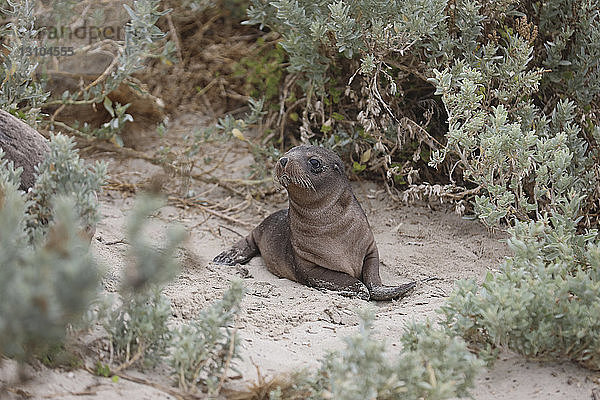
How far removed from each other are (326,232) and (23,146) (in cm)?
167

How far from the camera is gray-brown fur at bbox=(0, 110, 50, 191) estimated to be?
3.16m

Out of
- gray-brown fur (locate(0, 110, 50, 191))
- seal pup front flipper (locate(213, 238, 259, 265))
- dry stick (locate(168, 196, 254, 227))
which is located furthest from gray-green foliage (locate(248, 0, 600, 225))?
gray-brown fur (locate(0, 110, 50, 191))

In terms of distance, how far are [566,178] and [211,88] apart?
420 cm

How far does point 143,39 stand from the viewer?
470cm

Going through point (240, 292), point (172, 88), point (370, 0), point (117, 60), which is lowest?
point (172, 88)

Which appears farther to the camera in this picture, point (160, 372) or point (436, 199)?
point (436, 199)

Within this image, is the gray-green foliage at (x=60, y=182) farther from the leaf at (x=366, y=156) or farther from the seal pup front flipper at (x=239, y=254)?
the leaf at (x=366, y=156)

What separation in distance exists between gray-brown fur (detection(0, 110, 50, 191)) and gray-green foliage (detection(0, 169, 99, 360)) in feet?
3.70

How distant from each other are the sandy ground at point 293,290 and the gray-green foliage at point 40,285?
0.96 ft

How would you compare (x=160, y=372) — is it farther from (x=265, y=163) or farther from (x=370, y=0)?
(x=265, y=163)

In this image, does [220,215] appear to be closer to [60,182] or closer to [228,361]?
[60,182]

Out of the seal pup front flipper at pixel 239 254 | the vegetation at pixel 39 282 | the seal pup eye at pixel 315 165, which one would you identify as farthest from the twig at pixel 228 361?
the seal pup front flipper at pixel 239 254

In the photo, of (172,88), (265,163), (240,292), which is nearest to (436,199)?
(265,163)

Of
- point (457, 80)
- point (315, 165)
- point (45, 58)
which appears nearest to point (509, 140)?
point (457, 80)
